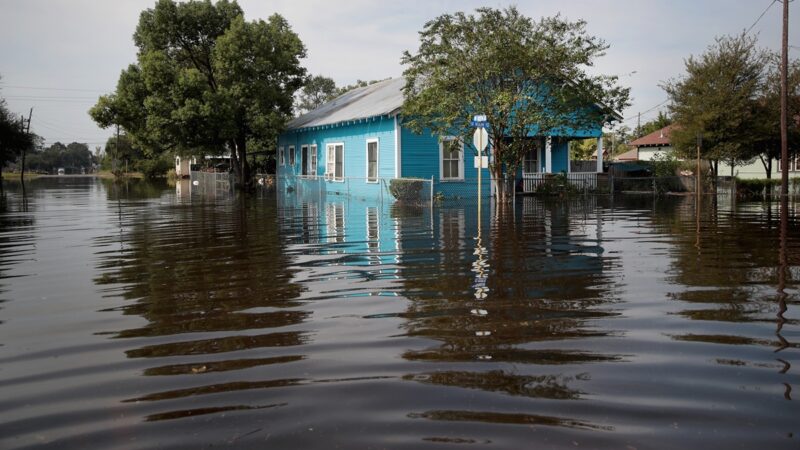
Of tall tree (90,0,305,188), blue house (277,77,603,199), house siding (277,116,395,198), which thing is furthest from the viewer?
tall tree (90,0,305,188)

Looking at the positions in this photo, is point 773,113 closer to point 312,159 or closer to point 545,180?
point 545,180

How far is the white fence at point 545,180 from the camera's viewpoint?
30344 mm

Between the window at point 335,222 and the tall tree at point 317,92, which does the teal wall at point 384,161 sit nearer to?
the window at point 335,222

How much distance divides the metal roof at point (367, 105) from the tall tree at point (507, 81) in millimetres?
3512

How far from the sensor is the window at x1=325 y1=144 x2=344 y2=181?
3333cm

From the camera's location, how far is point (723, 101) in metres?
31.6

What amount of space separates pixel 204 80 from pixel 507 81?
20237 mm

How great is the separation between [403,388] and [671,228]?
1299 centimetres

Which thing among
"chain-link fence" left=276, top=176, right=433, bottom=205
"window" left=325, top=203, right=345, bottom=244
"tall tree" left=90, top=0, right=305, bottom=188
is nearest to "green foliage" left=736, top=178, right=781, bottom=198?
"chain-link fence" left=276, top=176, right=433, bottom=205

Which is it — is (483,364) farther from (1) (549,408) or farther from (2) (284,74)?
(2) (284,74)

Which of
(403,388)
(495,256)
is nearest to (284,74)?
(495,256)

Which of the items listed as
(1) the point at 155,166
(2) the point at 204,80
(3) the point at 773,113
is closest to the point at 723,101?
(3) the point at 773,113

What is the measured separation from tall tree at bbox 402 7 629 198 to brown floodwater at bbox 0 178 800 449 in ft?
36.0

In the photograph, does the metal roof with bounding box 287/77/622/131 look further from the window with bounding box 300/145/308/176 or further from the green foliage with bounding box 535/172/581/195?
the green foliage with bounding box 535/172/581/195
